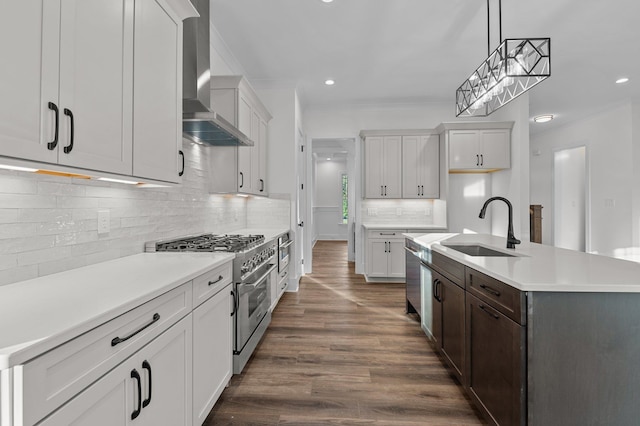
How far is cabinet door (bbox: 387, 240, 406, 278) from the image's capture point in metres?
4.89

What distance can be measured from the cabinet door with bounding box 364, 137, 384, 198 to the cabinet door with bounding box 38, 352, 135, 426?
4.46 m

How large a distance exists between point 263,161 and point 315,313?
2.00 m

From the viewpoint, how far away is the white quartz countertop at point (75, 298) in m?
0.73

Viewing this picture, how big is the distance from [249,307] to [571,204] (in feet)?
25.6

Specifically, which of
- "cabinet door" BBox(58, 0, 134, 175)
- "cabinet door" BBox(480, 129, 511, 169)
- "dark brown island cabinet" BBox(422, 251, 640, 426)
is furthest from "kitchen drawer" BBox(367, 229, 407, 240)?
"cabinet door" BBox(58, 0, 134, 175)

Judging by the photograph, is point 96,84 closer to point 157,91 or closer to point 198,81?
point 157,91

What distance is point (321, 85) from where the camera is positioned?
4.59m

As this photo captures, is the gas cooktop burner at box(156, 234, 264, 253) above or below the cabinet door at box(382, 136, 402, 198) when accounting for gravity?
below

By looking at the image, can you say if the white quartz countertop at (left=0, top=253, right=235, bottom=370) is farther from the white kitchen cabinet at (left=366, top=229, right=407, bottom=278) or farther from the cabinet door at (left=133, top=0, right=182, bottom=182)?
the white kitchen cabinet at (left=366, top=229, right=407, bottom=278)

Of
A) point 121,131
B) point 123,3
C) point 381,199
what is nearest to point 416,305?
point 381,199

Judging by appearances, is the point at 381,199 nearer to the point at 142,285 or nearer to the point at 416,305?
the point at 416,305

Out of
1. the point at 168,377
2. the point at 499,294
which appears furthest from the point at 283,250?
the point at 499,294

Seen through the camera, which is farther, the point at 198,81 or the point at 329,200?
the point at 329,200

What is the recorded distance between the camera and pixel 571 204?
7078mm
